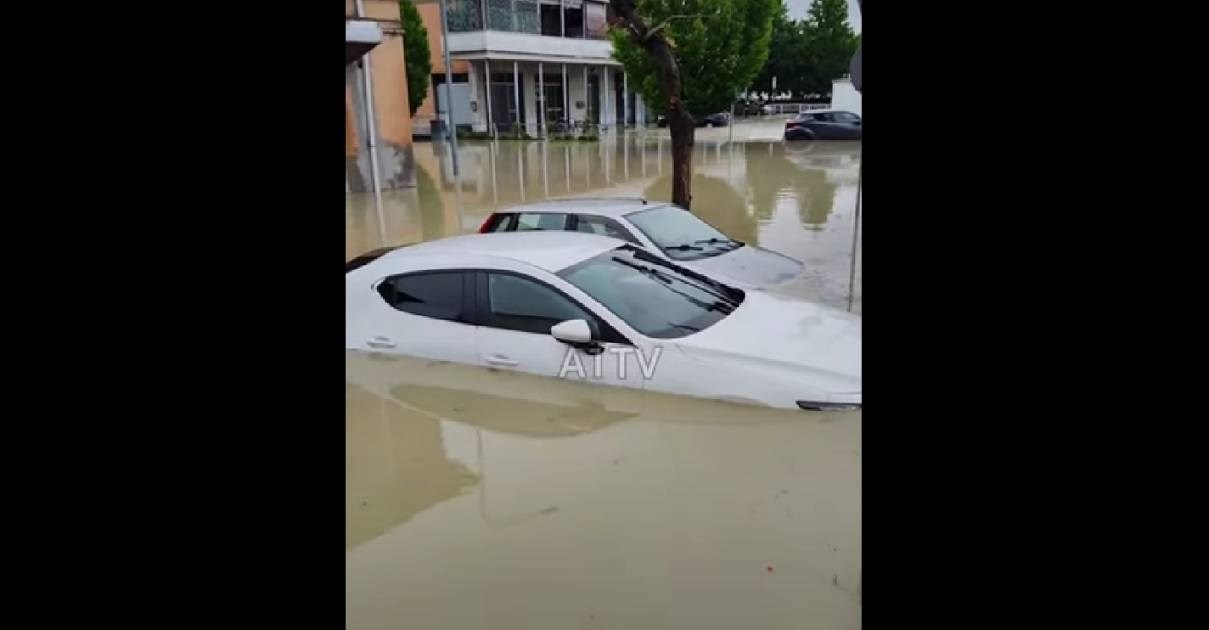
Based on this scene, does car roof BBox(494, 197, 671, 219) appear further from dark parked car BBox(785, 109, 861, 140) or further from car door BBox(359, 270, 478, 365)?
dark parked car BBox(785, 109, 861, 140)

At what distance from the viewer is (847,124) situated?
19812 mm

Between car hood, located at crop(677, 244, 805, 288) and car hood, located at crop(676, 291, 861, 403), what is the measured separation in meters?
1.58

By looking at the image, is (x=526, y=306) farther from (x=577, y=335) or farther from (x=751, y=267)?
(x=751, y=267)

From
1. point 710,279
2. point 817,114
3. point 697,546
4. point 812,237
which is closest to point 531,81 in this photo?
point 817,114

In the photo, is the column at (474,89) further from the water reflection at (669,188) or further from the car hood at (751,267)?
the car hood at (751,267)

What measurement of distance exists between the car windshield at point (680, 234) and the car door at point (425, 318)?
2.29 meters

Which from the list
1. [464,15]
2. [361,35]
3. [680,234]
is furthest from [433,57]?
[680,234]

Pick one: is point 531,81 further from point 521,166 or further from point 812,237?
Result: point 812,237

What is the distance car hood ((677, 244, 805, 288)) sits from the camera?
6965mm

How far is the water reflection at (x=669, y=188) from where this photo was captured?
35.9 ft

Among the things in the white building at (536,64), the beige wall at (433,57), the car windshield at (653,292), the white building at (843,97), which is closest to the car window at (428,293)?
the car windshield at (653,292)

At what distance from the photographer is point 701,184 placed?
51.6 feet

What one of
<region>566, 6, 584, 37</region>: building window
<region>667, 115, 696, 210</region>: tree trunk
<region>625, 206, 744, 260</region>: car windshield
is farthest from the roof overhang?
<region>566, 6, 584, 37</region>: building window
